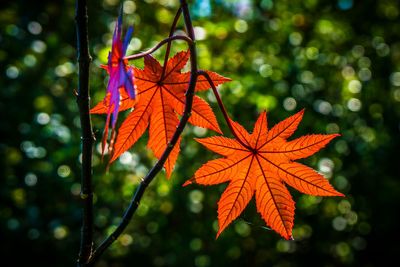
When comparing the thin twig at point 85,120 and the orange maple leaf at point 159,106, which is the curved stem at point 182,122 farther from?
the orange maple leaf at point 159,106

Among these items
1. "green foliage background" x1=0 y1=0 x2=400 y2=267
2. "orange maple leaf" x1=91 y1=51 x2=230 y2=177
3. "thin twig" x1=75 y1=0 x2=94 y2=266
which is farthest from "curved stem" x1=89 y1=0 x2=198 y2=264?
"green foliage background" x1=0 y1=0 x2=400 y2=267

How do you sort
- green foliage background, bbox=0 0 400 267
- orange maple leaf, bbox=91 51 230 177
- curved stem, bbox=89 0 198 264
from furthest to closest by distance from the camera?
green foliage background, bbox=0 0 400 267 → orange maple leaf, bbox=91 51 230 177 → curved stem, bbox=89 0 198 264

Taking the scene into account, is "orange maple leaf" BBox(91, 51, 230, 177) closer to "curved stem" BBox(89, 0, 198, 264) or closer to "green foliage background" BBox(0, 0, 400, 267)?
"curved stem" BBox(89, 0, 198, 264)

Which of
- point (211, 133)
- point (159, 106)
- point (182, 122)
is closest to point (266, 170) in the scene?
point (159, 106)

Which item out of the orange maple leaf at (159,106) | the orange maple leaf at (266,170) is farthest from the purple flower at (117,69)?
the orange maple leaf at (266,170)

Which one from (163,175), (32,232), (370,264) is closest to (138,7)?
(163,175)

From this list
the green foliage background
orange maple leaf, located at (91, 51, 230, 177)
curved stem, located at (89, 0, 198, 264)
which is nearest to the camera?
curved stem, located at (89, 0, 198, 264)

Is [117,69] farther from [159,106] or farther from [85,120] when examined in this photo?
[159,106]
